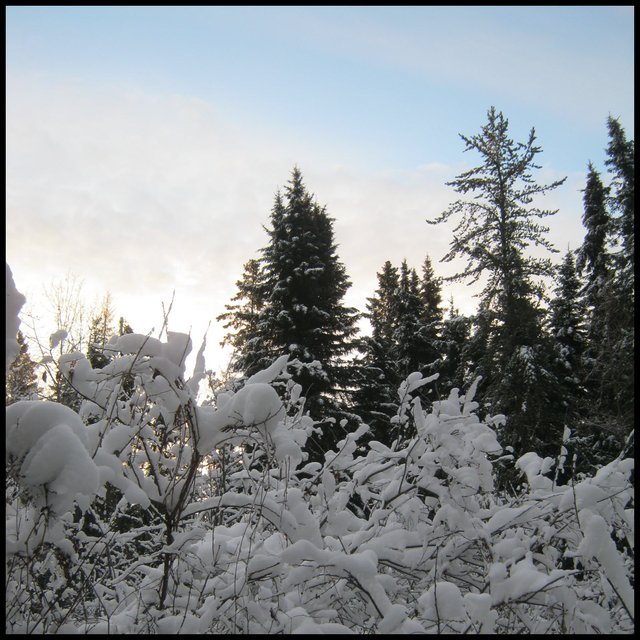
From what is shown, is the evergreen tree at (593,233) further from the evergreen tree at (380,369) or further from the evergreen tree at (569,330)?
the evergreen tree at (380,369)

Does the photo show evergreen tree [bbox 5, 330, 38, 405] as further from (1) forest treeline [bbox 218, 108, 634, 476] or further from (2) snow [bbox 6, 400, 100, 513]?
(1) forest treeline [bbox 218, 108, 634, 476]

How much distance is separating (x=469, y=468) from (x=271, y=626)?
1259mm

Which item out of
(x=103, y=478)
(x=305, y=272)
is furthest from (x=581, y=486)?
(x=305, y=272)

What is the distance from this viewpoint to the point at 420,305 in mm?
23516

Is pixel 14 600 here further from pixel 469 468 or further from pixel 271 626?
pixel 469 468

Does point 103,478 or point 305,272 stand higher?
point 305,272

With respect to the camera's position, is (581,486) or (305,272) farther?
(305,272)

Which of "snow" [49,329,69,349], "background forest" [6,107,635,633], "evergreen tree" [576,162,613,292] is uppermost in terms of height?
"evergreen tree" [576,162,613,292]

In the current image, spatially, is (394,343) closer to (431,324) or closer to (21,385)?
(431,324)

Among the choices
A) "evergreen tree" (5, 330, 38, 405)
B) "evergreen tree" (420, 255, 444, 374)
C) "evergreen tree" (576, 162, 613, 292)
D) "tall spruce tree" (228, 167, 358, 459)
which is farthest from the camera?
"evergreen tree" (420, 255, 444, 374)

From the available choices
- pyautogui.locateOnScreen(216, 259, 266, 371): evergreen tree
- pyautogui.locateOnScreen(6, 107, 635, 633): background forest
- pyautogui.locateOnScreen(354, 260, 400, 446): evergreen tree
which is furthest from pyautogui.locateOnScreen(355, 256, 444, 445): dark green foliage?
pyautogui.locateOnScreen(6, 107, 635, 633): background forest

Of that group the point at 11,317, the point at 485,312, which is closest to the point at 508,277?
the point at 485,312

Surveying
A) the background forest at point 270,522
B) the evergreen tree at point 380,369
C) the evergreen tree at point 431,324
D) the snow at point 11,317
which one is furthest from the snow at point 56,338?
the evergreen tree at point 431,324

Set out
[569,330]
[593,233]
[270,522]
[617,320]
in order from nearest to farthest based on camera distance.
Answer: [270,522]
[617,320]
[593,233]
[569,330]
